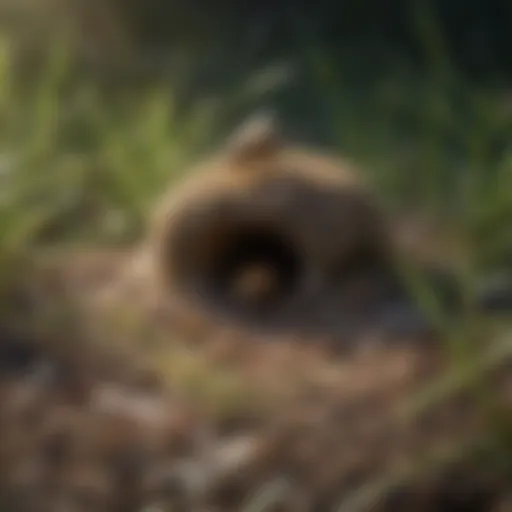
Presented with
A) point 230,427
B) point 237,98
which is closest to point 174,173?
point 237,98

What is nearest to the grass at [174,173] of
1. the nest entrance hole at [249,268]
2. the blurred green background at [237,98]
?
the blurred green background at [237,98]

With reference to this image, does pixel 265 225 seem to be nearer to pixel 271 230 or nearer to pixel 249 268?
pixel 271 230

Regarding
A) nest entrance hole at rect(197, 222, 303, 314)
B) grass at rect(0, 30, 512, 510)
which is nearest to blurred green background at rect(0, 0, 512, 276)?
grass at rect(0, 30, 512, 510)

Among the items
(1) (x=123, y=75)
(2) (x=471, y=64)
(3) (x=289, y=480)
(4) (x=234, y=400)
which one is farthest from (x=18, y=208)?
(2) (x=471, y=64)

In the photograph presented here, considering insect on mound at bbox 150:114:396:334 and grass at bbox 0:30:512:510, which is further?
insect on mound at bbox 150:114:396:334

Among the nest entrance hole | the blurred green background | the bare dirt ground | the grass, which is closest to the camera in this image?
the bare dirt ground

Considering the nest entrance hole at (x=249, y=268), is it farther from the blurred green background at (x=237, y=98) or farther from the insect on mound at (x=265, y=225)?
the blurred green background at (x=237, y=98)

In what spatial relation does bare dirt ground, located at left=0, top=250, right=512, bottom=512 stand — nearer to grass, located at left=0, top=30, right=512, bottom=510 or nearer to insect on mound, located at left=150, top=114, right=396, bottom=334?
grass, located at left=0, top=30, right=512, bottom=510

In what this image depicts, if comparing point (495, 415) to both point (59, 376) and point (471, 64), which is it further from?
point (471, 64)
